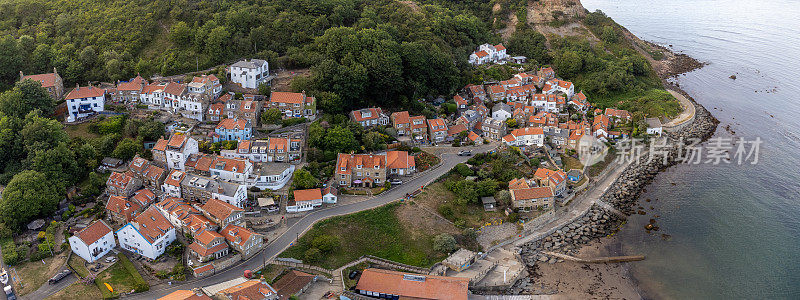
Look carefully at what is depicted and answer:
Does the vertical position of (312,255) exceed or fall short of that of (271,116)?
it falls short

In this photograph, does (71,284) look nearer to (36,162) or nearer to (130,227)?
(130,227)

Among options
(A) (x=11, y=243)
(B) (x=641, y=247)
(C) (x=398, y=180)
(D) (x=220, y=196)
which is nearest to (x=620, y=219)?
(B) (x=641, y=247)

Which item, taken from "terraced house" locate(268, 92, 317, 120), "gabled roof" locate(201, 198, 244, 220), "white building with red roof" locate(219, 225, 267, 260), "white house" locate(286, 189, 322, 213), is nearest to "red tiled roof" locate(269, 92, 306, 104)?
"terraced house" locate(268, 92, 317, 120)

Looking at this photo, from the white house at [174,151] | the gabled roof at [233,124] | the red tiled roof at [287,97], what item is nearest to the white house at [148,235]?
the white house at [174,151]

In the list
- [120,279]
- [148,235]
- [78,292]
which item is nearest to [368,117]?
[148,235]

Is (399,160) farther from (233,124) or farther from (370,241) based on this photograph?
(233,124)

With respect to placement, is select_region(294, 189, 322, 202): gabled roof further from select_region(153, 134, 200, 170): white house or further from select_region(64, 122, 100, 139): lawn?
select_region(64, 122, 100, 139): lawn

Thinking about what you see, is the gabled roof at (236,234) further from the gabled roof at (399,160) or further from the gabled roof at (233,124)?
the gabled roof at (399,160)
